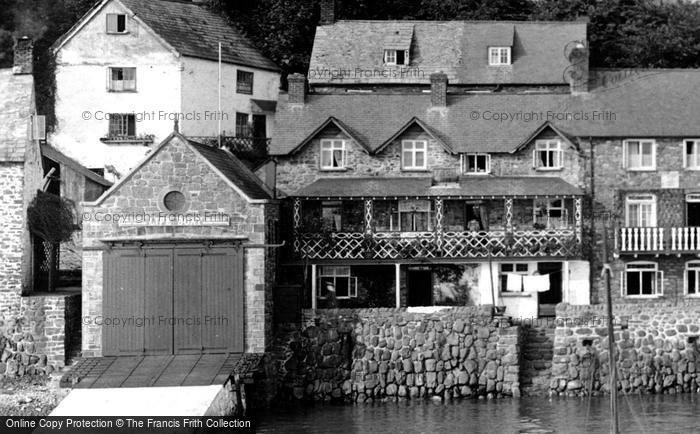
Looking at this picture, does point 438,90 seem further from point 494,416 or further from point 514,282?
point 494,416

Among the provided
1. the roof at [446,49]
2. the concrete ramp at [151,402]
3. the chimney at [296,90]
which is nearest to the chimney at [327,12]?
the roof at [446,49]

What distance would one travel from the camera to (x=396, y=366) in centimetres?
5253

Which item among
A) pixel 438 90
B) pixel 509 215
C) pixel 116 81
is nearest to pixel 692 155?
pixel 509 215

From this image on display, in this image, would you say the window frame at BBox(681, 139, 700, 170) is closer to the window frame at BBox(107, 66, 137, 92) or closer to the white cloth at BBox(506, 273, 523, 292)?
the white cloth at BBox(506, 273, 523, 292)

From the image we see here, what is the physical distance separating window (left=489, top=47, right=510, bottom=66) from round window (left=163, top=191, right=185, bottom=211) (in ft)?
57.8

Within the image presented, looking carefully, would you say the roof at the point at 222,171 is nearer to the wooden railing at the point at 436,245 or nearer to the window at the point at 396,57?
the wooden railing at the point at 436,245

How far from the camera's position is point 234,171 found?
54.0 m

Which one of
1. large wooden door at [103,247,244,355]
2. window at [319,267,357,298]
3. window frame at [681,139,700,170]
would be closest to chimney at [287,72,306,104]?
window at [319,267,357,298]

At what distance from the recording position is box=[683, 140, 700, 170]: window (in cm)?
5922

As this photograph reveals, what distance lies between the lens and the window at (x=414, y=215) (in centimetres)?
5912

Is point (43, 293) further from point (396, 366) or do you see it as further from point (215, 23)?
point (215, 23)

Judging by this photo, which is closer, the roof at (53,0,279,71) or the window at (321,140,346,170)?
the window at (321,140,346,170)

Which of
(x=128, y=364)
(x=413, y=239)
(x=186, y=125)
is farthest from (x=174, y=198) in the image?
(x=186, y=125)

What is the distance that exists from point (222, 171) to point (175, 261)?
2879 mm
